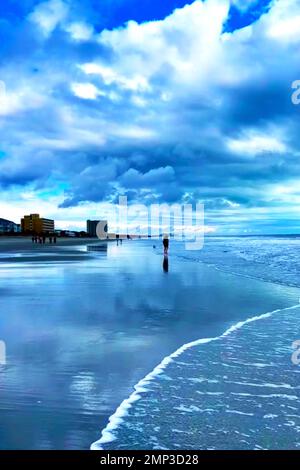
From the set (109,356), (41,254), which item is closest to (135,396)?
(109,356)

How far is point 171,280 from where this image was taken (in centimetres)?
2012

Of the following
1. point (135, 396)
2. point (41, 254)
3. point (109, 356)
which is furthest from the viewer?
point (41, 254)

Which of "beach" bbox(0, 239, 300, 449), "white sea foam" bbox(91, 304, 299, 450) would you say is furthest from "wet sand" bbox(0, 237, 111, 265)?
"white sea foam" bbox(91, 304, 299, 450)

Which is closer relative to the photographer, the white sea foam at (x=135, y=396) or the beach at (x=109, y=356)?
the white sea foam at (x=135, y=396)

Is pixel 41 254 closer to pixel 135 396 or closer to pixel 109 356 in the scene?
pixel 109 356

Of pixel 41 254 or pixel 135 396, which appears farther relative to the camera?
pixel 41 254

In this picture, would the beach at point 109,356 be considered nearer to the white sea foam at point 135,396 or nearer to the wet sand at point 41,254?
the white sea foam at point 135,396

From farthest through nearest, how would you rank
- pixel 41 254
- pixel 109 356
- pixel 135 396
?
pixel 41 254
pixel 109 356
pixel 135 396

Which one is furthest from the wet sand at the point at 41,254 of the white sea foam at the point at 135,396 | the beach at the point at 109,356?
the white sea foam at the point at 135,396

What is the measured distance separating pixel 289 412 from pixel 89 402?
2.32m

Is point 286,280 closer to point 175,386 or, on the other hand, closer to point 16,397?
point 175,386

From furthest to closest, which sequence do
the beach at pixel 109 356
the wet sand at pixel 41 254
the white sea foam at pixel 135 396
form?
the wet sand at pixel 41 254
the beach at pixel 109 356
the white sea foam at pixel 135 396

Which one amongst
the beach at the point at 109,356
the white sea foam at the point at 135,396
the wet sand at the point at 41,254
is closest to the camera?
the white sea foam at the point at 135,396
